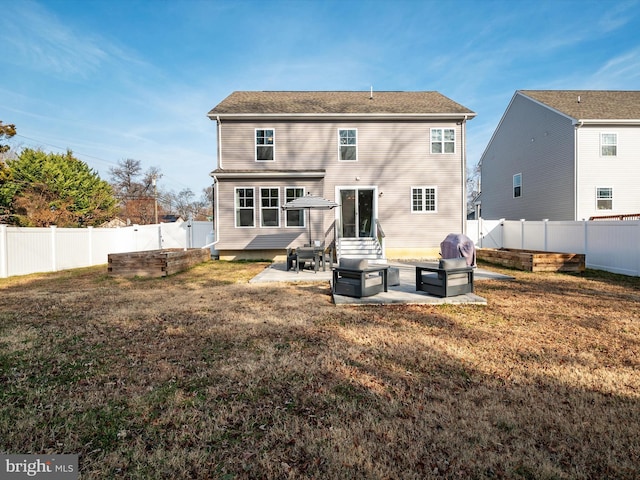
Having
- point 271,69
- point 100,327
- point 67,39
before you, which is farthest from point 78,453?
point 271,69

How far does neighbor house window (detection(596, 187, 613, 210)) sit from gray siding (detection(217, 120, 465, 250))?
26.0 ft

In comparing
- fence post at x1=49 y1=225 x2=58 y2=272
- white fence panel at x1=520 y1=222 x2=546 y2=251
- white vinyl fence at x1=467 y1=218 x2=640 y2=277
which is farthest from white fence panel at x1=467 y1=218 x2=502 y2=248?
fence post at x1=49 y1=225 x2=58 y2=272

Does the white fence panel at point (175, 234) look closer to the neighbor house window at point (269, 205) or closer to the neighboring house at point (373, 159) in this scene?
the neighboring house at point (373, 159)

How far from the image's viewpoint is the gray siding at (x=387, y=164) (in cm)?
1441

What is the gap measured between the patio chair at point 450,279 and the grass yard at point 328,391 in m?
0.66

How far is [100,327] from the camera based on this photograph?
4.86 m

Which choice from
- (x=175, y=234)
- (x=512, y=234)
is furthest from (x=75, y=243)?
(x=512, y=234)

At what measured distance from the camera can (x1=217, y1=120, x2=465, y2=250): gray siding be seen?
567 inches

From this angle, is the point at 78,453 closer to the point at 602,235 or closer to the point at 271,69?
the point at 602,235

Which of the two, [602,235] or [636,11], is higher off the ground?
[636,11]

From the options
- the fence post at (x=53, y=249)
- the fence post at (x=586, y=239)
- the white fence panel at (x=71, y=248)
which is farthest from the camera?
the white fence panel at (x=71, y=248)

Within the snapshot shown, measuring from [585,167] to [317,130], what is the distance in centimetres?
1444

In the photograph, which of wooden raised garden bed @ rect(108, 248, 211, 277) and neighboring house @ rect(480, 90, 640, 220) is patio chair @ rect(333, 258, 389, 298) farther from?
neighboring house @ rect(480, 90, 640, 220)

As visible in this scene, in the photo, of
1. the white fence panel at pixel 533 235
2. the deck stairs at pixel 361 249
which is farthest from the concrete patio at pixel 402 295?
the white fence panel at pixel 533 235
